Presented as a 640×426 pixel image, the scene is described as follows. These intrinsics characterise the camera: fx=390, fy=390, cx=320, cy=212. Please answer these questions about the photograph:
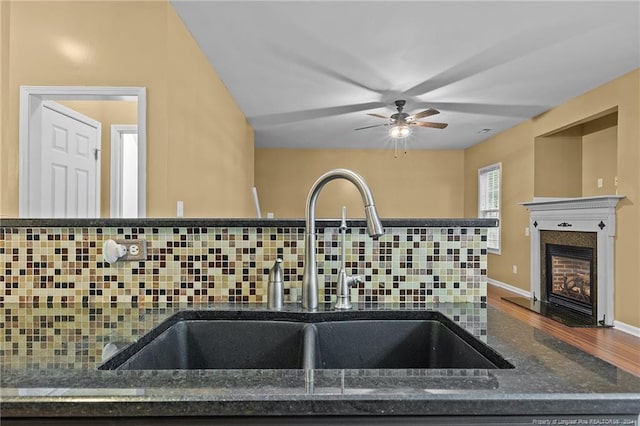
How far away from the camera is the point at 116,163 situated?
3.45m

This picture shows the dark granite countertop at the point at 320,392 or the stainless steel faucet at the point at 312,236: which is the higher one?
the stainless steel faucet at the point at 312,236

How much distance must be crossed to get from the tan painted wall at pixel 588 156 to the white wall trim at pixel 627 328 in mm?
41

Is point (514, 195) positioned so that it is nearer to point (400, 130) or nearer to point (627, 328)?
point (400, 130)

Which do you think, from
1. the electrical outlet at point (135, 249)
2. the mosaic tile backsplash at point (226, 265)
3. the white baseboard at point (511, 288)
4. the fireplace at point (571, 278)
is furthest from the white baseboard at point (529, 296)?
the electrical outlet at point (135, 249)

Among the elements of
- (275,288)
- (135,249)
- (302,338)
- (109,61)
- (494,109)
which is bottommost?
(302,338)

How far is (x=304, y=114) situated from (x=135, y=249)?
178 inches

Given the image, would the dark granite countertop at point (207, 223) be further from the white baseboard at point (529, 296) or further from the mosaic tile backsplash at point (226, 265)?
the white baseboard at point (529, 296)

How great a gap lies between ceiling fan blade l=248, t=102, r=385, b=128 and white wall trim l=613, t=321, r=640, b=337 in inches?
137

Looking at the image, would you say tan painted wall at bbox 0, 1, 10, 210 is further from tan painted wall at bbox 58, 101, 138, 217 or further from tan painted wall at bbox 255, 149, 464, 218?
tan painted wall at bbox 255, 149, 464, 218

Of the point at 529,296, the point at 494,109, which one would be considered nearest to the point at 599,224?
the point at 529,296

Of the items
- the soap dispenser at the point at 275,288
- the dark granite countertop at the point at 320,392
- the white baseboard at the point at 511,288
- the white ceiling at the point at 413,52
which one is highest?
the white ceiling at the point at 413,52

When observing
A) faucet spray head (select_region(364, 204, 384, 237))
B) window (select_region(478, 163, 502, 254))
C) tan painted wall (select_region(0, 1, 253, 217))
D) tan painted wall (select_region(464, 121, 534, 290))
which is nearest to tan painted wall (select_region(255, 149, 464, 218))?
window (select_region(478, 163, 502, 254))

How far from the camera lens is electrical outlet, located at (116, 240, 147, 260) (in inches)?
47.8

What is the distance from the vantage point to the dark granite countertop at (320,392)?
586mm
